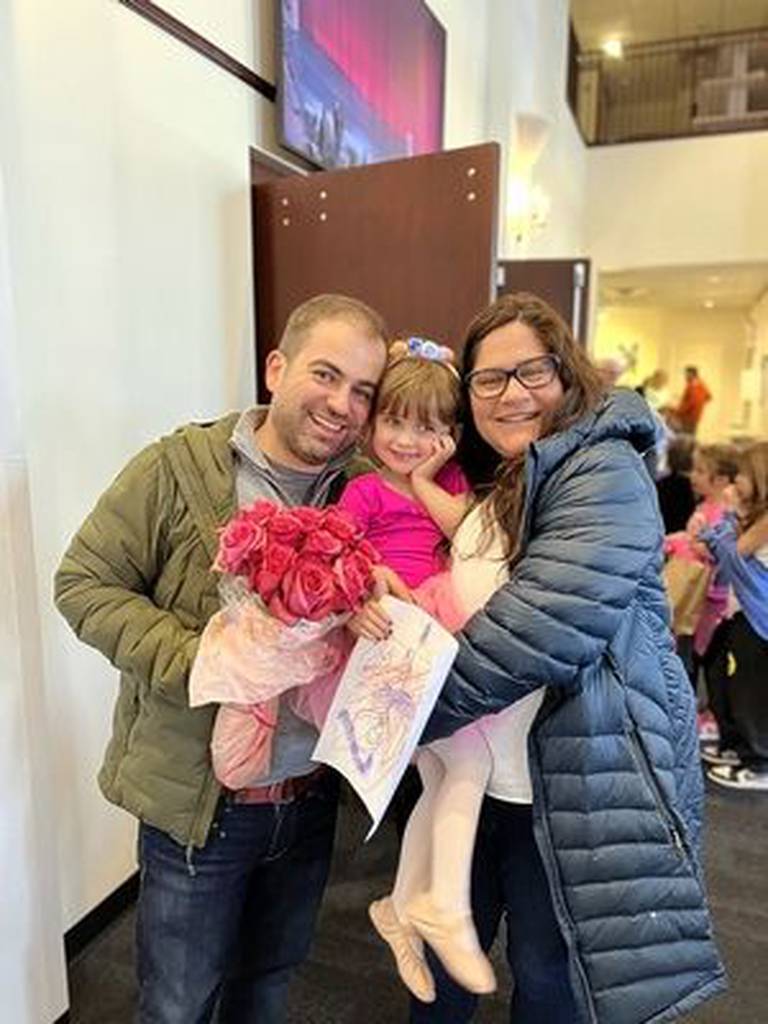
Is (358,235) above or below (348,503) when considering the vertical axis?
above

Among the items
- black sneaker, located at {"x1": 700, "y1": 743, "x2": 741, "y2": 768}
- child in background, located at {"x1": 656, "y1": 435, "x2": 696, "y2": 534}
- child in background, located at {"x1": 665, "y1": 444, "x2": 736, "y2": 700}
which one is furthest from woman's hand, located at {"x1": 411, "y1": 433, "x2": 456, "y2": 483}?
child in background, located at {"x1": 656, "y1": 435, "x2": 696, "y2": 534}

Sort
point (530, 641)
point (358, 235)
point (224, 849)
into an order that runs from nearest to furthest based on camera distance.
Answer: point (530, 641)
point (224, 849)
point (358, 235)

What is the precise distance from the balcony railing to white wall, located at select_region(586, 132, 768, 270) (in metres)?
0.28

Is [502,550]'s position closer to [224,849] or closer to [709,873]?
[224,849]

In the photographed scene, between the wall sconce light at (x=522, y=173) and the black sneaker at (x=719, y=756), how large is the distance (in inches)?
131

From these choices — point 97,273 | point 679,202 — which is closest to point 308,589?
point 97,273

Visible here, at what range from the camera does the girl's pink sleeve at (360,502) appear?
1248mm

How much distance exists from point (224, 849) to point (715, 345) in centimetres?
1244

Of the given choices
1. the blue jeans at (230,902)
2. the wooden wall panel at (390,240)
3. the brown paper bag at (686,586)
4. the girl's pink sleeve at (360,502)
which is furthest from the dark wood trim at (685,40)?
the blue jeans at (230,902)

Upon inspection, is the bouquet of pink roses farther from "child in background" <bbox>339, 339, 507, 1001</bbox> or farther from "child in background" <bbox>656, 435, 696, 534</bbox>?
"child in background" <bbox>656, 435, 696, 534</bbox>

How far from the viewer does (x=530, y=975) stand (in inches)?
47.9

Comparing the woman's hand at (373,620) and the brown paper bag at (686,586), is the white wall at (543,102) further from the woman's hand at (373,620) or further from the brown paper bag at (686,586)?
the woman's hand at (373,620)

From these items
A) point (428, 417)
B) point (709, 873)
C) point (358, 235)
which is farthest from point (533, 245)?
point (428, 417)

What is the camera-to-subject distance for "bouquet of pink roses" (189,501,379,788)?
897 mm
